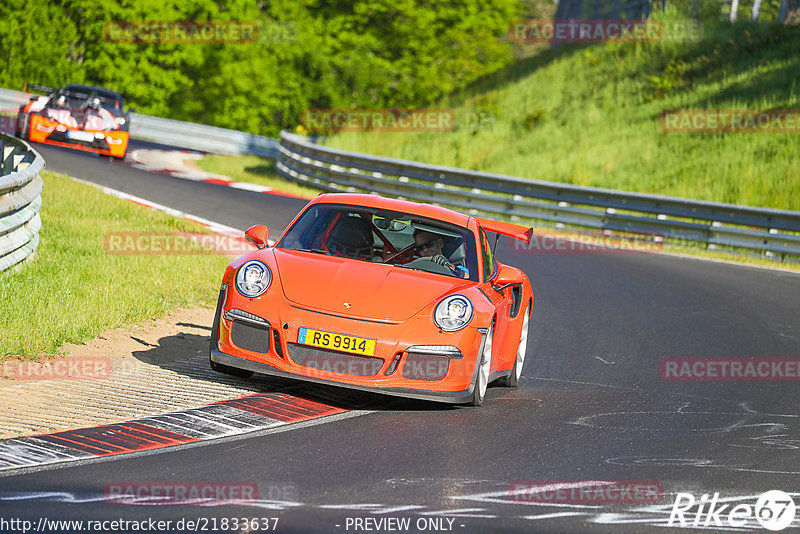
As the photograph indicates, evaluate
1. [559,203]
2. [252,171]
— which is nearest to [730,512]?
[559,203]

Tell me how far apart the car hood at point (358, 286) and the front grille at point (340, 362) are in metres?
0.26

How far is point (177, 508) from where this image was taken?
468 cm

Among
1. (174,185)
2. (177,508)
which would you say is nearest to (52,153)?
(174,185)

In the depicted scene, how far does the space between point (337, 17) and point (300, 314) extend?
5365cm

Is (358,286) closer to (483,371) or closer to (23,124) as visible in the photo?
(483,371)

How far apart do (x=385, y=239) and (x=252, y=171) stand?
76.9 ft

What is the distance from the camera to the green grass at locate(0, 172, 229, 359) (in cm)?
833

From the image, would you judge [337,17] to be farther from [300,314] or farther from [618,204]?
[300,314]

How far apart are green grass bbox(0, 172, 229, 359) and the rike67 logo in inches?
180

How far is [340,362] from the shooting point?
681cm

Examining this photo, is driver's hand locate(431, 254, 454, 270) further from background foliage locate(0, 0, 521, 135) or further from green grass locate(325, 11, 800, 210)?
background foliage locate(0, 0, 521, 135)

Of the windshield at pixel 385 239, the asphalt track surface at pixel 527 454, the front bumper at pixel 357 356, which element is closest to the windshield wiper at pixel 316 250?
the windshield at pixel 385 239

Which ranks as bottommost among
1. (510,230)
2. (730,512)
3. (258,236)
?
(730,512)

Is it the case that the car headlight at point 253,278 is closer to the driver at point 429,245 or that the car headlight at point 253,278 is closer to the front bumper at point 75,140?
the driver at point 429,245
